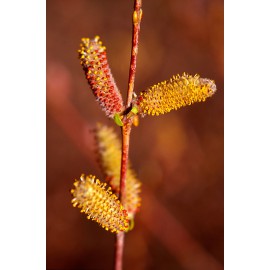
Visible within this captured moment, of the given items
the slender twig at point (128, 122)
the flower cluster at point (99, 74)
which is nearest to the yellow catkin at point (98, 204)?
the slender twig at point (128, 122)

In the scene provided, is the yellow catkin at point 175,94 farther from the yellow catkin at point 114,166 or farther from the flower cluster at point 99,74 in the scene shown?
the yellow catkin at point 114,166

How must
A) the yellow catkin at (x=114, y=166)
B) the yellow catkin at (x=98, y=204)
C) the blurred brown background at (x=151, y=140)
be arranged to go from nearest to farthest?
the yellow catkin at (x=98, y=204) < the yellow catkin at (x=114, y=166) < the blurred brown background at (x=151, y=140)

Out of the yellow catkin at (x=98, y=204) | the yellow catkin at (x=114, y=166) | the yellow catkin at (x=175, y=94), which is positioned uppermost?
the yellow catkin at (x=175, y=94)

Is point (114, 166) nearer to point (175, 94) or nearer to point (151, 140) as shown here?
point (175, 94)

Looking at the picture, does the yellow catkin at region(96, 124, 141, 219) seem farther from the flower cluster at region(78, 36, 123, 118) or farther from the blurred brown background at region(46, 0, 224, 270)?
the blurred brown background at region(46, 0, 224, 270)

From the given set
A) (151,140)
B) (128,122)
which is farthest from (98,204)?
(151,140)

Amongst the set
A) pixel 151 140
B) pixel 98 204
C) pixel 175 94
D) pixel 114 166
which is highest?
pixel 151 140
